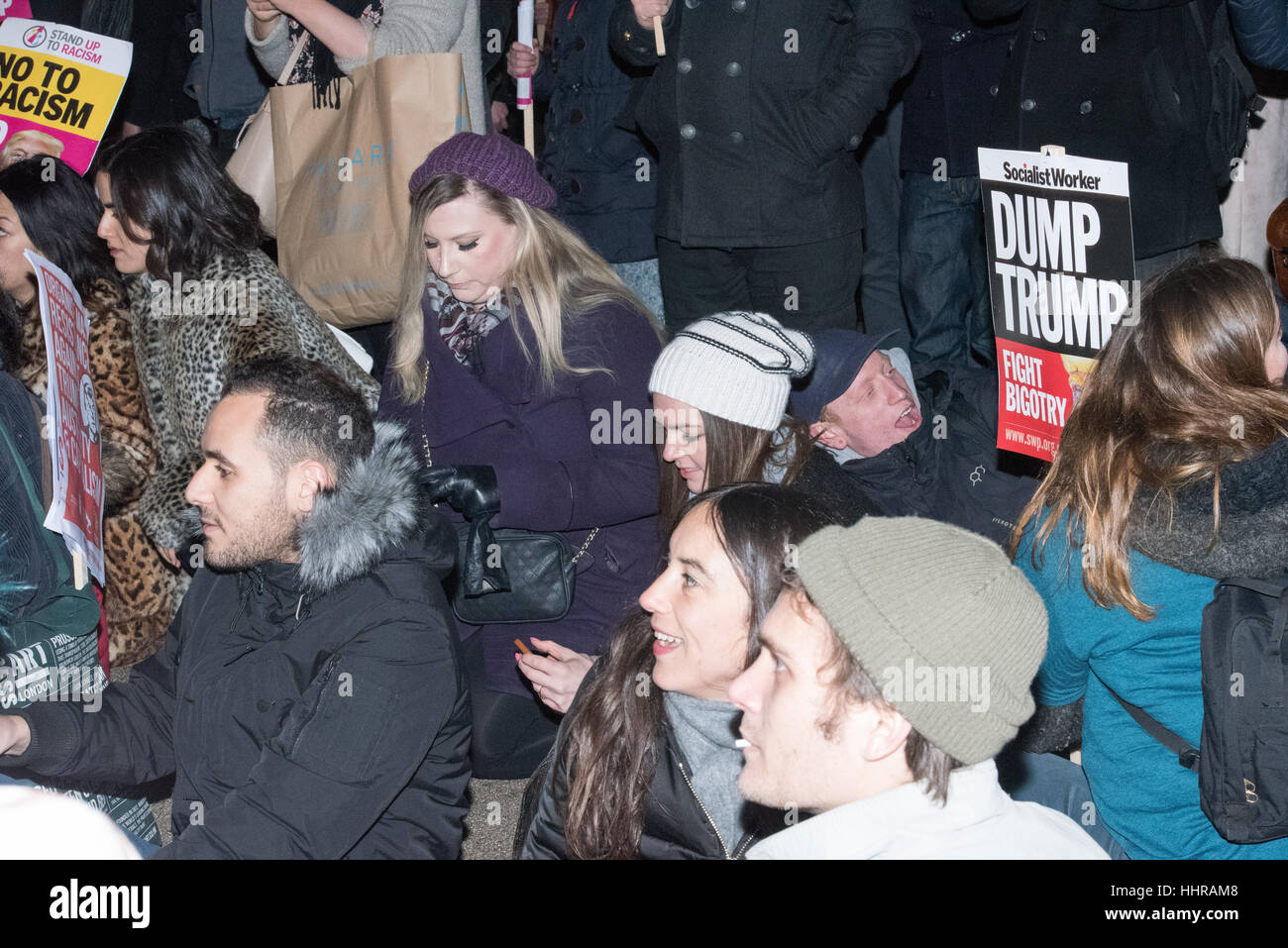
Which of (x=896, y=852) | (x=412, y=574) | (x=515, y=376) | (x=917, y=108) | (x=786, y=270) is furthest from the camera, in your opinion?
(x=917, y=108)

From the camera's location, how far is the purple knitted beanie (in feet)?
13.8

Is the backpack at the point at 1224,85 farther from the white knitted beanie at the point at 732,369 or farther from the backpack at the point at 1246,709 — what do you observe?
the backpack at the point at 1246,709

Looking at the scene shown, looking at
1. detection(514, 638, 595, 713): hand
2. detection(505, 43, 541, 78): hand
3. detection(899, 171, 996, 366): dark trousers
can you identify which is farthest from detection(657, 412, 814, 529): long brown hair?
detection(505, 43, 541, 78): hand

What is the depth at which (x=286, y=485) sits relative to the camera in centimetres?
312

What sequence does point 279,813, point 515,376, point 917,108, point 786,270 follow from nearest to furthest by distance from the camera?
point 279,813 → point 515,376 → point 786,270 → point 917,108

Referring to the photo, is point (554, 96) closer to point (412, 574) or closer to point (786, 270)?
point (786, 270)

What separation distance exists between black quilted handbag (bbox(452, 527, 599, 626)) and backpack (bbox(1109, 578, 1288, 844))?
1.85 meters

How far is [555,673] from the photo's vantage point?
3.71 metres

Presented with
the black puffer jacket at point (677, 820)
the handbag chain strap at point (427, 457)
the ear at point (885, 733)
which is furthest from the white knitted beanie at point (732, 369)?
the ear at point (885, 733)

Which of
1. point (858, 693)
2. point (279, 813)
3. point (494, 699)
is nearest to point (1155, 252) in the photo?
point (494, 699)

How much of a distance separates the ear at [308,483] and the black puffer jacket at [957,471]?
6.04 ft

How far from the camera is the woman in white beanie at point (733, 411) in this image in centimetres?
377

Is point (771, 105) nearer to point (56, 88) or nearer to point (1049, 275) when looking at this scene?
point (1049, 275)

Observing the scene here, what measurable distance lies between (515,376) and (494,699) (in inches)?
38.8
